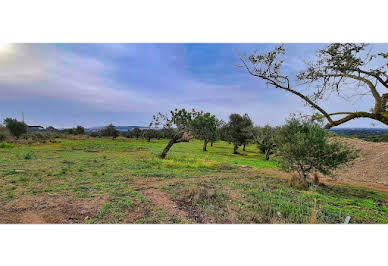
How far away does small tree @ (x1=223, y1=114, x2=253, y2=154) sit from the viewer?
66.8 ft

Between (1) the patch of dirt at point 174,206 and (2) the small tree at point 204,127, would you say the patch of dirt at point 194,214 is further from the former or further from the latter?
(2) the small tree at point 204,127

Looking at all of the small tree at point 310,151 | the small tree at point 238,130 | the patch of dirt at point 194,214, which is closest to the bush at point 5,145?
the patch of dirt at point 194,214

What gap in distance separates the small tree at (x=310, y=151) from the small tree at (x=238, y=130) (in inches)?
519

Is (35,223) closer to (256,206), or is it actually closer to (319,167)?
(256,206)

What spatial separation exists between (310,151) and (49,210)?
7718mm

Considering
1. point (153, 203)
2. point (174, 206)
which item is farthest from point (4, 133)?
point (174, 206)

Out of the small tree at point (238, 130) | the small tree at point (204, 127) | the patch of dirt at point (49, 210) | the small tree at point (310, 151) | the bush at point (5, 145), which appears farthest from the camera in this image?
the small tree at point (238, 130)

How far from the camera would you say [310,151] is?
6125mm

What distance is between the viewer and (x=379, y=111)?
3.43 meters

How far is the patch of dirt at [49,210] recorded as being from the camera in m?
3.49

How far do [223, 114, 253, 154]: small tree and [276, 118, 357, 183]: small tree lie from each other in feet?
43.2

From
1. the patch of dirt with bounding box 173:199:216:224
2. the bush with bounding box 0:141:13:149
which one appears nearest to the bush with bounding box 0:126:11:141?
the bush with bounding box 0:141:13:149

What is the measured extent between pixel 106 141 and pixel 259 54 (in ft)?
50.6
